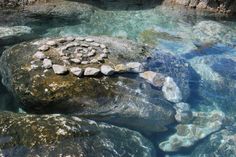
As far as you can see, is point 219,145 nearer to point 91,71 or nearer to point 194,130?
point 194,130

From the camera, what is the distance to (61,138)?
18.5 feet

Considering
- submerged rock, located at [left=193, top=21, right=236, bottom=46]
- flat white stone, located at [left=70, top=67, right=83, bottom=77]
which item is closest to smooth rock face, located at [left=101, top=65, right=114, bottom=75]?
flat white stone, located at [left=70, top=67, right=83, bottom=77]

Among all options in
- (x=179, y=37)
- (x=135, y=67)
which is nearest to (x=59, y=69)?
(x=135, y=67)

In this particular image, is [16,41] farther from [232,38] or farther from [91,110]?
[232,38]

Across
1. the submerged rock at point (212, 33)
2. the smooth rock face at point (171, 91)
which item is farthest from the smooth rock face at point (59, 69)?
the submerged rock at point (212, 33)

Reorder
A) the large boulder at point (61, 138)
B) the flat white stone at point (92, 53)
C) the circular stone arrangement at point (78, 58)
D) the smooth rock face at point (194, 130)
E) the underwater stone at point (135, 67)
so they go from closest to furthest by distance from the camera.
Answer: the large boulder at point (61, 138) < the smooth rock face at point (194, 130) < the circular stone arrangement at point (78, 58) < the underwater stone at point (135, 67) < the flat white stone at point (92, 53)

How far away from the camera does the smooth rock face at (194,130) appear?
22.8ft

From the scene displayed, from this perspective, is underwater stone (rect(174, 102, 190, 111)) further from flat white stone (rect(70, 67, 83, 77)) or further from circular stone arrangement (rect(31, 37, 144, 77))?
flat white stone (rect(70, 67, 83, 77))

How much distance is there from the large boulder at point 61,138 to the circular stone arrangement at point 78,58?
1.46m

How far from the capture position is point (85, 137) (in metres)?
5.82

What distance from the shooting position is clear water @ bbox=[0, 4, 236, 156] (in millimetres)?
8234

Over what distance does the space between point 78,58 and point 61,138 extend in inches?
102

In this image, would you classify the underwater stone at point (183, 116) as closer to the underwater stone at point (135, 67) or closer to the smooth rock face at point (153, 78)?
the smooth rock face at point (153, 78)

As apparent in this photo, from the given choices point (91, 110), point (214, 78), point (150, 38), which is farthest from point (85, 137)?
point (150, 38)
